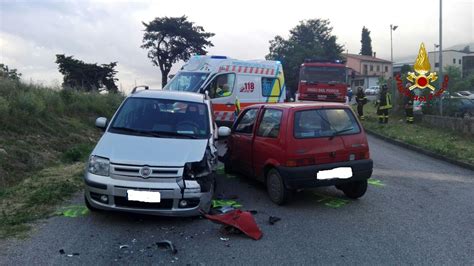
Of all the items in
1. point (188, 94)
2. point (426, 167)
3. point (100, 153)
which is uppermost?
point (188, 94)

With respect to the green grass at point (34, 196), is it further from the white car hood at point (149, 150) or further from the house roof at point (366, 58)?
the house roof at point (366, 58)

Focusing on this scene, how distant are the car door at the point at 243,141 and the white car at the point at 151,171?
48.8 inches

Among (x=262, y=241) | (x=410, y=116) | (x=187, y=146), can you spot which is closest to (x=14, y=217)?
(x=187, y=146)

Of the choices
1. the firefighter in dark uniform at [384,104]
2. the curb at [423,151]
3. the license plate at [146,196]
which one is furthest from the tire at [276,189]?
the firefighter in dark uniform at [384,104]

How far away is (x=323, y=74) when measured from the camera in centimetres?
2578

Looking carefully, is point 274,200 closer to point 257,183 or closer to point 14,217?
point 257,183

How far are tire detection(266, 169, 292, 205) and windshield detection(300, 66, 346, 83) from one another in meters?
19.2

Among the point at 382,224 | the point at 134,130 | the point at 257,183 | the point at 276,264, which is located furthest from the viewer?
the point at 257,183

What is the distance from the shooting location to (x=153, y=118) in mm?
7145

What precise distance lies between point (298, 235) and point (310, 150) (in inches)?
61.7

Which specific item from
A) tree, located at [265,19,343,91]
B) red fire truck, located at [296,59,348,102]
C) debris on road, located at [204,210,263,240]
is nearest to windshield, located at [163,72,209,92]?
debris on road, located at [204,210,263,240]

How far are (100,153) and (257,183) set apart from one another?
3.41m

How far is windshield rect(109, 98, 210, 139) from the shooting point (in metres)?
6.84

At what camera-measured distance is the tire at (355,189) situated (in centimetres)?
736
